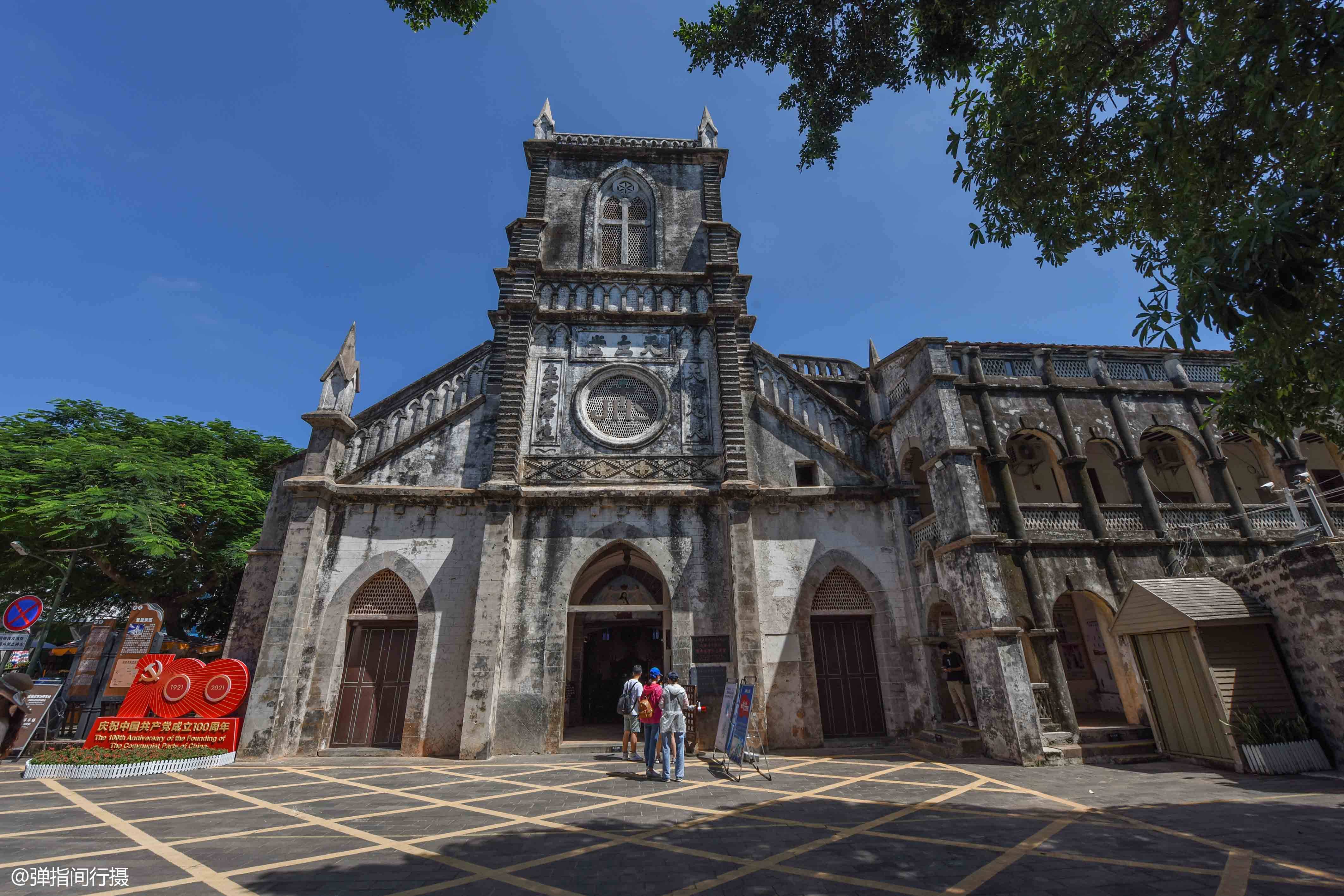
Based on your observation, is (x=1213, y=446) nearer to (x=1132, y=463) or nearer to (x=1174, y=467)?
(x=1174, y=467)

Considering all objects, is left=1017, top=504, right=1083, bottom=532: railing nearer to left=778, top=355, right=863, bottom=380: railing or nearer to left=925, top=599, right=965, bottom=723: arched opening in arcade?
left=925, top=599, right=965, bottom=723: arched opening in arcade

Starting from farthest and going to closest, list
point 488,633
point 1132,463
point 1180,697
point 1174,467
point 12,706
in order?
1. point 1174,467
2. point 1132,463
3. point 488,633
4. point 12,706
5. point 1180,697

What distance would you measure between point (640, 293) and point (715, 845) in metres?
13.9

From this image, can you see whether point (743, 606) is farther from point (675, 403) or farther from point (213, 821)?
point (213, 821)

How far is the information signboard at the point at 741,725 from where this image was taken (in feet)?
31.2

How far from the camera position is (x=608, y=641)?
63.0 feet

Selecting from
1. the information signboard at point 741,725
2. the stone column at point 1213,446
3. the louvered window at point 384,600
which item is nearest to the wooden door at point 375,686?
the louvered window at point 384,600

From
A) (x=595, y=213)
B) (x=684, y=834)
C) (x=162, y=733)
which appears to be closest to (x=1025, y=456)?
(x=684, y=834)

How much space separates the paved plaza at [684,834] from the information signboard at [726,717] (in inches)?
37.2

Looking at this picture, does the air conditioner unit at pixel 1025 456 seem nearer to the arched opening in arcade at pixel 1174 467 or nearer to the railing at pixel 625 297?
the arched opening in arcade at pixel 1174 467

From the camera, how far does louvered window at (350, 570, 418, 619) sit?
12656 mm

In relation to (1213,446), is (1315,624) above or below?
below

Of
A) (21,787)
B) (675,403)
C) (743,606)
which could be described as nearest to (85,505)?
(21,787)

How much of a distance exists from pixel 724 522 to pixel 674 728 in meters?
5.25
